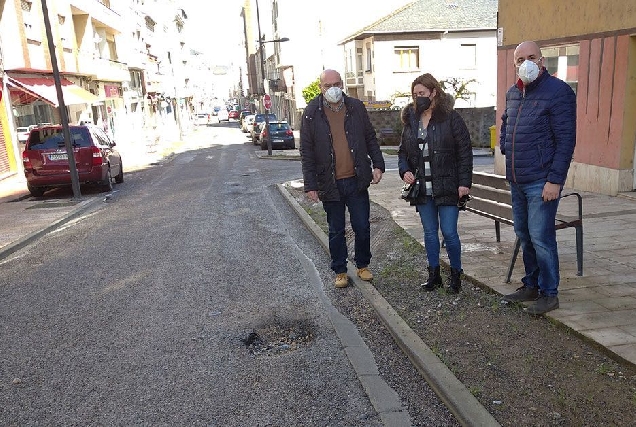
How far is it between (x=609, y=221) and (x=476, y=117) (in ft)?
55.9

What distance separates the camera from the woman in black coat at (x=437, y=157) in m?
4.59

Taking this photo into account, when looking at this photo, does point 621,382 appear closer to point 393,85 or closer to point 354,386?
point 354,386

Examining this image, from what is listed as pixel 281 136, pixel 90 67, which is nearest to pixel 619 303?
pixel 281 136

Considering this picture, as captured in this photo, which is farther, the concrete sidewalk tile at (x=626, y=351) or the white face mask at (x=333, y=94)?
the white face mask at (x=333, y=94)

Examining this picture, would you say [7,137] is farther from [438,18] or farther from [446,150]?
[438,18]

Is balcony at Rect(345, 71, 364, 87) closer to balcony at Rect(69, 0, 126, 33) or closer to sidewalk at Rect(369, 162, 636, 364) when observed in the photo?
balcony at Rect(69, 0, 126, 33)

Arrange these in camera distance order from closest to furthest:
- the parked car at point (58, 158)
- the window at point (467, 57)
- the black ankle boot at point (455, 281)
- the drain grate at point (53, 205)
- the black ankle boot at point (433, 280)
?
1. the black ankle boot at point (455, 281)
2. the black ankle boot at point (433, 280)
3. the drain grate at point (53, 205)
4. the parked car at point (58, 158)
5. the window at point (467, 57)

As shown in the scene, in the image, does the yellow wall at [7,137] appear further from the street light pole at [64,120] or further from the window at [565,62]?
the window at [565,62]

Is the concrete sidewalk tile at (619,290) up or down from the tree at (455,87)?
down

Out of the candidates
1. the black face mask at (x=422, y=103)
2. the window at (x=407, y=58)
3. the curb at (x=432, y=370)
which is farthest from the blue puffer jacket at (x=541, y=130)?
the window at (x=407, y=58)

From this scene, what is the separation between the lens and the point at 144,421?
3.23 meters

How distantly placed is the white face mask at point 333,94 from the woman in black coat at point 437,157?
2.09ft

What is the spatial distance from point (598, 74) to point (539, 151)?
6366 mm

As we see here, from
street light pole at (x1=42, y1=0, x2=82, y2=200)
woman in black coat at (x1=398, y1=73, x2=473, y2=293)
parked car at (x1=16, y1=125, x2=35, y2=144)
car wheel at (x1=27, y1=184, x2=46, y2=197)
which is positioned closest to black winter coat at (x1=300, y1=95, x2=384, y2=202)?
woman in black coat at (x1=398, y1=73, x2=473, y2=293)
